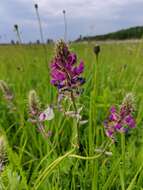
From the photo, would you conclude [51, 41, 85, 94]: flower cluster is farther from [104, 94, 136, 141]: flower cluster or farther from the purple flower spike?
[104, 94, 136, 141]: flower cluster

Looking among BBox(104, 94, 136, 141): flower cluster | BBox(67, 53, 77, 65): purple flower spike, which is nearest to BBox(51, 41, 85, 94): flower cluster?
BBox(67, 53, 77, 65): purple flower spike

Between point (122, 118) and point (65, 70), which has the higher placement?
point (65, 70)

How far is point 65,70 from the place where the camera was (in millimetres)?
1028

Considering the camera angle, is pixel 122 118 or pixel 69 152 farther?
pixel 122 118

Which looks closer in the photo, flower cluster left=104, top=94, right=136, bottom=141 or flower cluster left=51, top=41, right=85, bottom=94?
flower cluster left=51, top=41, right=85, bottom=94

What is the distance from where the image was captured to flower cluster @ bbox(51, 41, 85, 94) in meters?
1.01

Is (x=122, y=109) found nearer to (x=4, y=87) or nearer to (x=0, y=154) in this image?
(x=0, y=154)

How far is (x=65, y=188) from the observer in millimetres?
1520

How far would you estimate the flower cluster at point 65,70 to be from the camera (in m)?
1.01

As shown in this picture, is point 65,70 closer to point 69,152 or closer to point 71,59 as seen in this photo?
point 71,59

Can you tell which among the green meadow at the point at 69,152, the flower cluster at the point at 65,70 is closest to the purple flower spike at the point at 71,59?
the flower cluster at the point at 65,70

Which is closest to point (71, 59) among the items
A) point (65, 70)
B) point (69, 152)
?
point (65, 70)

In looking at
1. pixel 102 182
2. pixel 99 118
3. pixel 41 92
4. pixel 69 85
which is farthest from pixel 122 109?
pixel 41 92

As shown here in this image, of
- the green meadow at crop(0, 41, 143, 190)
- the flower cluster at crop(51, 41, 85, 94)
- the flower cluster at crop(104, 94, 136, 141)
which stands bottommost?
the green meadow at crop(0, 41, 143, 190)
